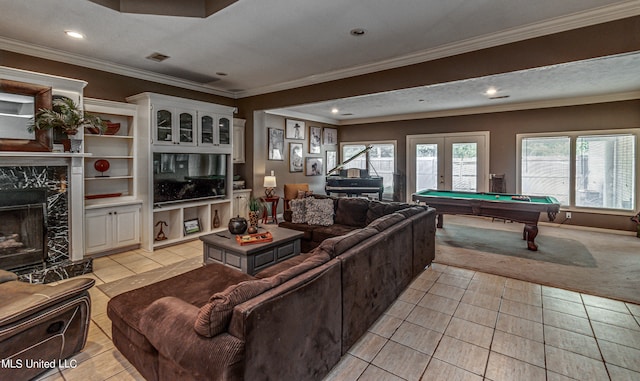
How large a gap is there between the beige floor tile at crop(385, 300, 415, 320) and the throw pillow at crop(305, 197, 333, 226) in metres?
1.84

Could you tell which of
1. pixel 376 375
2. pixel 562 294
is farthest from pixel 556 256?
pixel 376 375

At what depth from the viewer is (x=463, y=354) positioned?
217cm

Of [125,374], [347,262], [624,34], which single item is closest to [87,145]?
[125,374]

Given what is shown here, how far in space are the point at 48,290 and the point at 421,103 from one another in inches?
264

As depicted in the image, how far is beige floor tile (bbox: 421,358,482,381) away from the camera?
6.34 ft

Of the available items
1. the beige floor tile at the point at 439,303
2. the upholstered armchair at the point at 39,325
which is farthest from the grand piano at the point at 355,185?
the upholstered armchair at the point at 39,325

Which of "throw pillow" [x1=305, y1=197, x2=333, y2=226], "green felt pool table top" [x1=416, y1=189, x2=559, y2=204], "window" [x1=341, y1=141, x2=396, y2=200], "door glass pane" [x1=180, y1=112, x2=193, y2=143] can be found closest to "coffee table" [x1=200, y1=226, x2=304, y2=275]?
"throw pillow" [x1=305, y1=197, x2=333, y2=226]

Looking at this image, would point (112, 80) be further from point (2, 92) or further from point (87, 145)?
point (2, 92)

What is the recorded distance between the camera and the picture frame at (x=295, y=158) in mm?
7852

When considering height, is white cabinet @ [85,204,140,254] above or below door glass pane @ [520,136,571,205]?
below

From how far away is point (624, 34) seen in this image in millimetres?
2795

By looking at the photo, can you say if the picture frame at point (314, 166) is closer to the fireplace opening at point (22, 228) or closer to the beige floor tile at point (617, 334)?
the fireplace opening at point (22, 228)

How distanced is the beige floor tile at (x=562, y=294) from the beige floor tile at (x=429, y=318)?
1342 millimetres

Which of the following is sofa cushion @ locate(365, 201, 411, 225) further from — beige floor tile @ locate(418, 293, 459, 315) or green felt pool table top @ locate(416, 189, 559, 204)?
green felt pool table top @ locate(416, 189, 559, 204)
